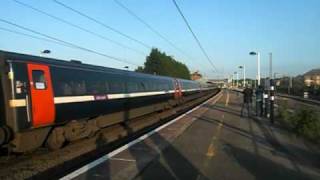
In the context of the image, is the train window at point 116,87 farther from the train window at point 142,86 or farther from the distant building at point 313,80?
the distant building at point 313,80

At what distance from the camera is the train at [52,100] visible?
1249 cm

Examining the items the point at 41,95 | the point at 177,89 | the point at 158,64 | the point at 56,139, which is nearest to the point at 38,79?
the point at 41,95

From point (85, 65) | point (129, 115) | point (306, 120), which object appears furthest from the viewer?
point (129, 115)

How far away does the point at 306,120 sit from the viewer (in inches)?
772

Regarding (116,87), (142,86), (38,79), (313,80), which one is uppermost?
(38,79)

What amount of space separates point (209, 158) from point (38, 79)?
509cm

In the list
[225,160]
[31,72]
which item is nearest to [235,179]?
[225,160]

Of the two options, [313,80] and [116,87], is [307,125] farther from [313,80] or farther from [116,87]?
[313,80]

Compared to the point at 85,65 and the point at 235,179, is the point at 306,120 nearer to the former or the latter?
the point at 85,65

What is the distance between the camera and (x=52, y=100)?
568 inches

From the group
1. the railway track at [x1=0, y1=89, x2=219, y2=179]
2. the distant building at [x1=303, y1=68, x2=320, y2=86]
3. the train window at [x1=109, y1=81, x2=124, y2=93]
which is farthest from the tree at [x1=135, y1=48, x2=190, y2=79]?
the railway track at [x1=0, y1=89, x2=219, y2=179]

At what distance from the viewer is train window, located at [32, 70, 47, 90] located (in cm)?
1348

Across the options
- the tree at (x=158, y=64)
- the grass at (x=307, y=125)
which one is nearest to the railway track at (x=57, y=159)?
the grass at (x=307, y=125)

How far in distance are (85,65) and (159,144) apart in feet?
16.5
